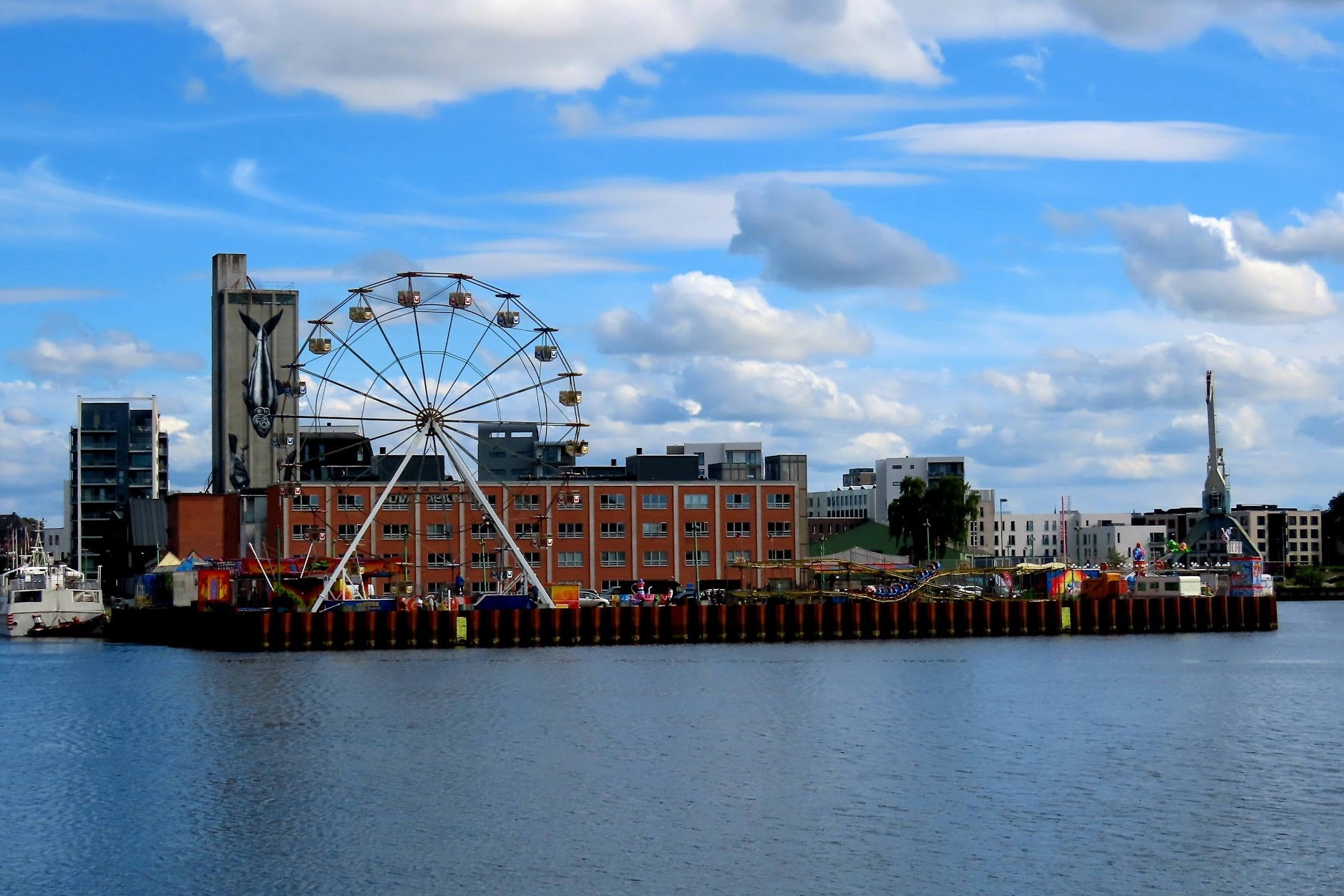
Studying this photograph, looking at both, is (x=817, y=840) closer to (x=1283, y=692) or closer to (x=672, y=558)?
(x=1283, y=692)

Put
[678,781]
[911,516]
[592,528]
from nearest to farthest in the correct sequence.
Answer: [678,781] < [592,528] < [911,516]

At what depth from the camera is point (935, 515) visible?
597 feet

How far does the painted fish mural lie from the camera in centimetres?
15900

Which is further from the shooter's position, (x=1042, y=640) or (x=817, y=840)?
(x=1042, y=640)

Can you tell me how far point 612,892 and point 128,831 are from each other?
12.4 metres

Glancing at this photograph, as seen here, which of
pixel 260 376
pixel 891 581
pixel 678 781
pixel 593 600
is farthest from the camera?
pixel 260 376

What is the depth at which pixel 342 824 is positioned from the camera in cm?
3781

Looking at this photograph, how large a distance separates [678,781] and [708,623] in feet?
163

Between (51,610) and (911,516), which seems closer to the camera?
(51,610)

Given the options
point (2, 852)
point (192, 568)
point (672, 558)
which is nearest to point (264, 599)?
point (192, 568)

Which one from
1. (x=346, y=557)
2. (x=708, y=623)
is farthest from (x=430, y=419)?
(x=708, y=623)

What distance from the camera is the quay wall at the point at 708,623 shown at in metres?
88.0

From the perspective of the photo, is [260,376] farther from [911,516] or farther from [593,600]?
[911,516]

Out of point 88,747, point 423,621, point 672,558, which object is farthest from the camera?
point 672,558
